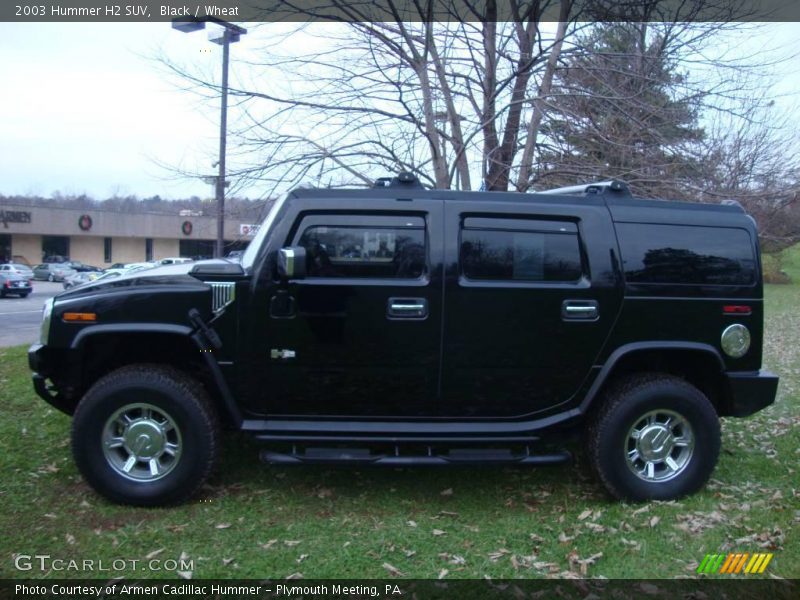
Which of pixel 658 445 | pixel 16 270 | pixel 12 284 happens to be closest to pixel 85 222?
pixel 16 270

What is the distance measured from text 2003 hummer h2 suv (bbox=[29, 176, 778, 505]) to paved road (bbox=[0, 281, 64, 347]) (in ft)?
35.7

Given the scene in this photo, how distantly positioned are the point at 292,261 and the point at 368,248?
23.3 inches

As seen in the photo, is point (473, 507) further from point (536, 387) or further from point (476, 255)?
point (476, 255)

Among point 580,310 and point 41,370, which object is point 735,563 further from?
point 41,370

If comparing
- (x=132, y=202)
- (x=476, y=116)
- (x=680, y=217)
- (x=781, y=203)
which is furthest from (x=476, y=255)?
(x=132, y=202)

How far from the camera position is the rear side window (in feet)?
15.1

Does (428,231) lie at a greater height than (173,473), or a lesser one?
greater

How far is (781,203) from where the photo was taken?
1110cm

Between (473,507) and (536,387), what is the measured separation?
3.11 feet

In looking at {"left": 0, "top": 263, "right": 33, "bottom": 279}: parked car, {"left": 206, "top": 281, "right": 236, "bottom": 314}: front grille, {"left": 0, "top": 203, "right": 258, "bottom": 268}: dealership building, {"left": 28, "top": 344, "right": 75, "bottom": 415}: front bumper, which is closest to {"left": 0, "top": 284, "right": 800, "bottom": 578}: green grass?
{"left": 28, "top": 344, "right": 75, "bottom": 415}: front bumper

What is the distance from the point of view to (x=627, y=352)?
4520 millimetres

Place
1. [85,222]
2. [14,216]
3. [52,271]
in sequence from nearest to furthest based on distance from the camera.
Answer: [52,271] < [14,216] < [85,222]

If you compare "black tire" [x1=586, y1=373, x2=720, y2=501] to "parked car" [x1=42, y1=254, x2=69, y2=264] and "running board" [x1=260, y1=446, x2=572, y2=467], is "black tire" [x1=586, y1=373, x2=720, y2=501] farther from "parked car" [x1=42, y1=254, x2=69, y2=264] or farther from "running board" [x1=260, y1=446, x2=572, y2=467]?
"parked car" [x1=42, y1=254, x2=69, y2=264]

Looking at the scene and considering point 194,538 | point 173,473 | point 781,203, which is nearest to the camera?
point 194,538
